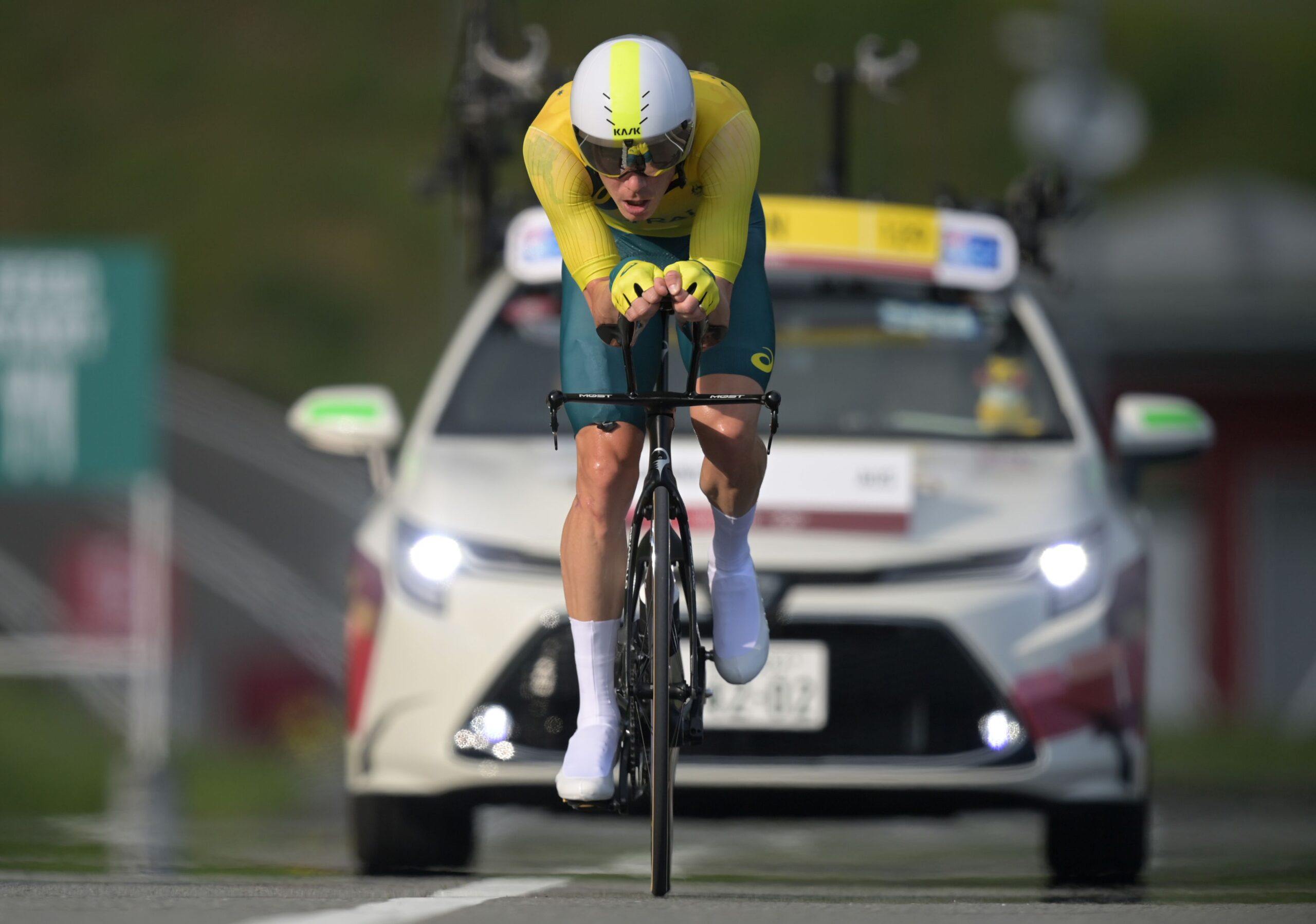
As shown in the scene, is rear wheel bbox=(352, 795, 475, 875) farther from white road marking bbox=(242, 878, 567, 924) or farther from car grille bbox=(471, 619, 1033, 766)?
white road marking bbox=(242, 878, 567, 924)

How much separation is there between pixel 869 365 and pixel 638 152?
256 centimetres

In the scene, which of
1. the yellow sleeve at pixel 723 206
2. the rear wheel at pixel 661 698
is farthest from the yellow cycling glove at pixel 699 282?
the rear wheel at pixel 661 698

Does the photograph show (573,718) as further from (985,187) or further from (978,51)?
(978,51)

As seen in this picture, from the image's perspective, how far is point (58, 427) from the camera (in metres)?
17.8

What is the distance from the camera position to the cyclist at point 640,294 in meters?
5.73

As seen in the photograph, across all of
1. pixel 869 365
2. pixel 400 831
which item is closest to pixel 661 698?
pixel 400 831

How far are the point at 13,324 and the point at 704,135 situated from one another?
1267 cm

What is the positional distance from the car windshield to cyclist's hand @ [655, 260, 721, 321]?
7.28 feet

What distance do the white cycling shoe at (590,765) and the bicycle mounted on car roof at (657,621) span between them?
39 millimetres

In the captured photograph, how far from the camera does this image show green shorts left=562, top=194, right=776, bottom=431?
6.17m

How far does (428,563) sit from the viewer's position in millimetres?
7234

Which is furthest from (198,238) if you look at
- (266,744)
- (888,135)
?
(266,744)

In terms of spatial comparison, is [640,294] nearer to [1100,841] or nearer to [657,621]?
[657,621]

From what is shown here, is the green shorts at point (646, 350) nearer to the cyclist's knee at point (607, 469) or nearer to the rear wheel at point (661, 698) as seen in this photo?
the cyclist's knee at point (607, 469)
